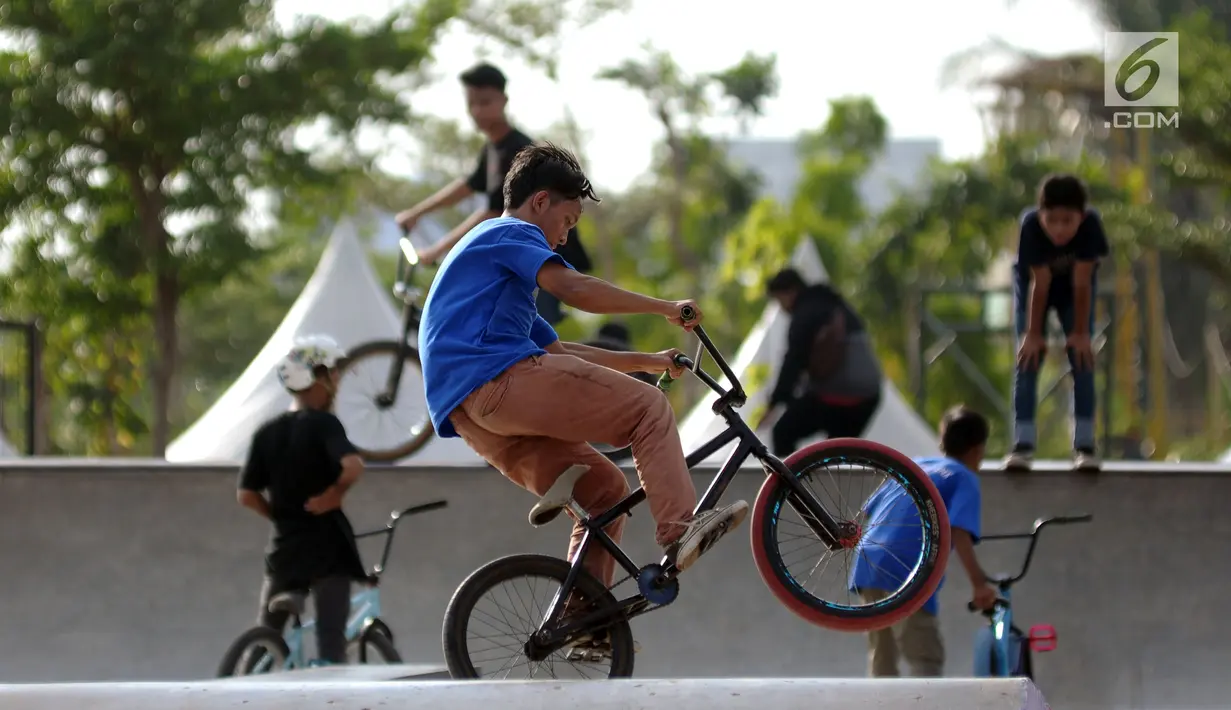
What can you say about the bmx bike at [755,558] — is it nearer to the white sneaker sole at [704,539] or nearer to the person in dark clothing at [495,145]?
the white sneaker sole at [704,539]

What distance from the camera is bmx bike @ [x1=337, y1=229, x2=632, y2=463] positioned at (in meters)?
9.72

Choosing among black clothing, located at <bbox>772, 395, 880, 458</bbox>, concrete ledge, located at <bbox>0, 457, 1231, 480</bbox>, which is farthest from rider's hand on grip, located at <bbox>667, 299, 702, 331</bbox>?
black clothing, located at <bbox>772, 395, 880, 458</bbox>

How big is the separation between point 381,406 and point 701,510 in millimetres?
4302

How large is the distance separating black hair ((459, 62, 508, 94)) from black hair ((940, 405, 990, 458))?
2.85 metres

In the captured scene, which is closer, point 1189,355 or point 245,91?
point 245,91

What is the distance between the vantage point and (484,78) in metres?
8.70

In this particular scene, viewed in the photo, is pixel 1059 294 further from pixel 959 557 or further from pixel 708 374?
pixel 708 374

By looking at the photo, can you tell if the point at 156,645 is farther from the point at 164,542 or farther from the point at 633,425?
the point at 633,425

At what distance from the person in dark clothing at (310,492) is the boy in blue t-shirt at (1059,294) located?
359 cm

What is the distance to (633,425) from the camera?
570cm

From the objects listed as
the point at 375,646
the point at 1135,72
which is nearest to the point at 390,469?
the point at 375,646

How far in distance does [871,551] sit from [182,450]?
9.51 metres

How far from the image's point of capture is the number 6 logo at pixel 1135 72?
50.6 ft

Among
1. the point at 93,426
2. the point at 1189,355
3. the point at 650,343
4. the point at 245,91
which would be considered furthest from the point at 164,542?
the point at 1189,355
